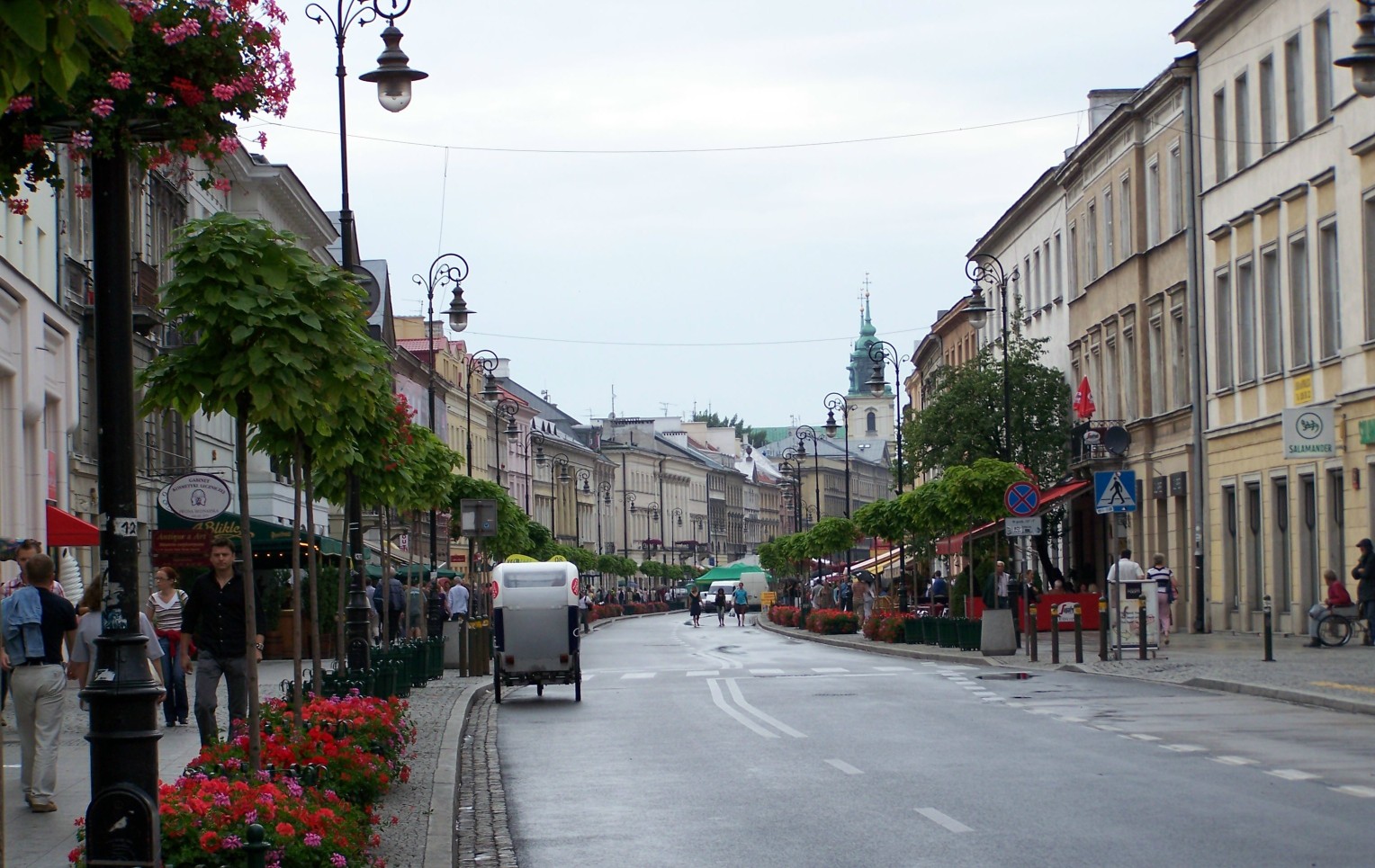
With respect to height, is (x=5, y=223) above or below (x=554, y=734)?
above

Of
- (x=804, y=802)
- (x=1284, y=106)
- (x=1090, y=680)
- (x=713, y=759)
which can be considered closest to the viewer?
(x=804, y=802)

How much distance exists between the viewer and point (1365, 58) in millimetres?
20000

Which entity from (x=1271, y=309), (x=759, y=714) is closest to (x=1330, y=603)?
(x=1271, y=309)

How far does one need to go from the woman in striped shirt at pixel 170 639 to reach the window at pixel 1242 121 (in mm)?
27364

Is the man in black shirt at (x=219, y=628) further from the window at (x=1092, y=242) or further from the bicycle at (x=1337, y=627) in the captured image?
the window at (x=1092, y=242)

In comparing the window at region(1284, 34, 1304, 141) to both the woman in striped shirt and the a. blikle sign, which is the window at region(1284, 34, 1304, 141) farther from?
the woman in striped shirt

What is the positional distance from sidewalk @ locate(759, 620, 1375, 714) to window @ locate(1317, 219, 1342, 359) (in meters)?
5.60

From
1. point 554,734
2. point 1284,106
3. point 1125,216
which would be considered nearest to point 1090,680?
point 554,734

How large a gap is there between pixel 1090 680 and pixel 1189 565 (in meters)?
20.7

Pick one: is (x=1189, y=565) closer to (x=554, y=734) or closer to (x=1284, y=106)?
(x=1284, y=106)

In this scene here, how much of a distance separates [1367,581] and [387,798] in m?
22.5

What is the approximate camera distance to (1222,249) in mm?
43719

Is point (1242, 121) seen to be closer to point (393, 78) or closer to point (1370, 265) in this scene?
point (1370, 265)

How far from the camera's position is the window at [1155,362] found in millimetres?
49594
